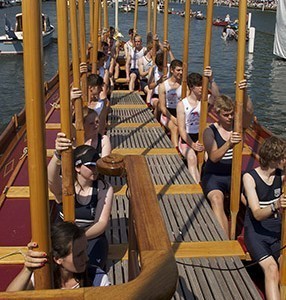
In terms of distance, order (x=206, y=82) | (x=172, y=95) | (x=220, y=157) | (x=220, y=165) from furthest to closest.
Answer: (x=172, y=95) < (x=206, y=82) < (x=220, y=165) < (x=220, y=157)

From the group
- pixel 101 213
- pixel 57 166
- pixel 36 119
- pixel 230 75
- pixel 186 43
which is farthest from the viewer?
pixel 230 75

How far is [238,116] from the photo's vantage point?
4.02m

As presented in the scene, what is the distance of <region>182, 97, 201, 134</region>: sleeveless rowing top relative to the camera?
5.96 metres

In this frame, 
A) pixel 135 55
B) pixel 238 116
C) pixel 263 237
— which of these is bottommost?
pixel 263 237

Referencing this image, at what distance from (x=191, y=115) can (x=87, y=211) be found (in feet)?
9.67

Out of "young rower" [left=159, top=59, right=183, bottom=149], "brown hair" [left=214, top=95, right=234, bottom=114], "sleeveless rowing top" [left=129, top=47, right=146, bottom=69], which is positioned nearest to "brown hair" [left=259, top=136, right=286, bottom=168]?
"brown hair" [left=214, top=95, right=234, bottom=114]

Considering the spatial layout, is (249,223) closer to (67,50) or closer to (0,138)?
(67,50)

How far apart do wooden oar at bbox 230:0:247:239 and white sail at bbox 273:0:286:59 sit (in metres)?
25.2

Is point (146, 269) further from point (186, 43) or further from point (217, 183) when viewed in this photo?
point (186, 43)

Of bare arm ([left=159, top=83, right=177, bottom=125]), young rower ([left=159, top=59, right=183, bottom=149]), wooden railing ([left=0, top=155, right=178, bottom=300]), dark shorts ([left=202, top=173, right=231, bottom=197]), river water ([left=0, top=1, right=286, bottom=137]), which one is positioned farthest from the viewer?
river water ([left=0, top=1, right=286, bottom=137])

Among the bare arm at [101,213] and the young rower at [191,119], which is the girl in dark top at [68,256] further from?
the young rower at [191,119]

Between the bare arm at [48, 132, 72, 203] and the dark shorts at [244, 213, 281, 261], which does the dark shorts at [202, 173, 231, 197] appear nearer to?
the dark shorts at [244, 213, 281, 261]

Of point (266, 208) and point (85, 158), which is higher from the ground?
point (85, 158)

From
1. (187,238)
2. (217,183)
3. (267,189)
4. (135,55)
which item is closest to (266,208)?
(267,189)
